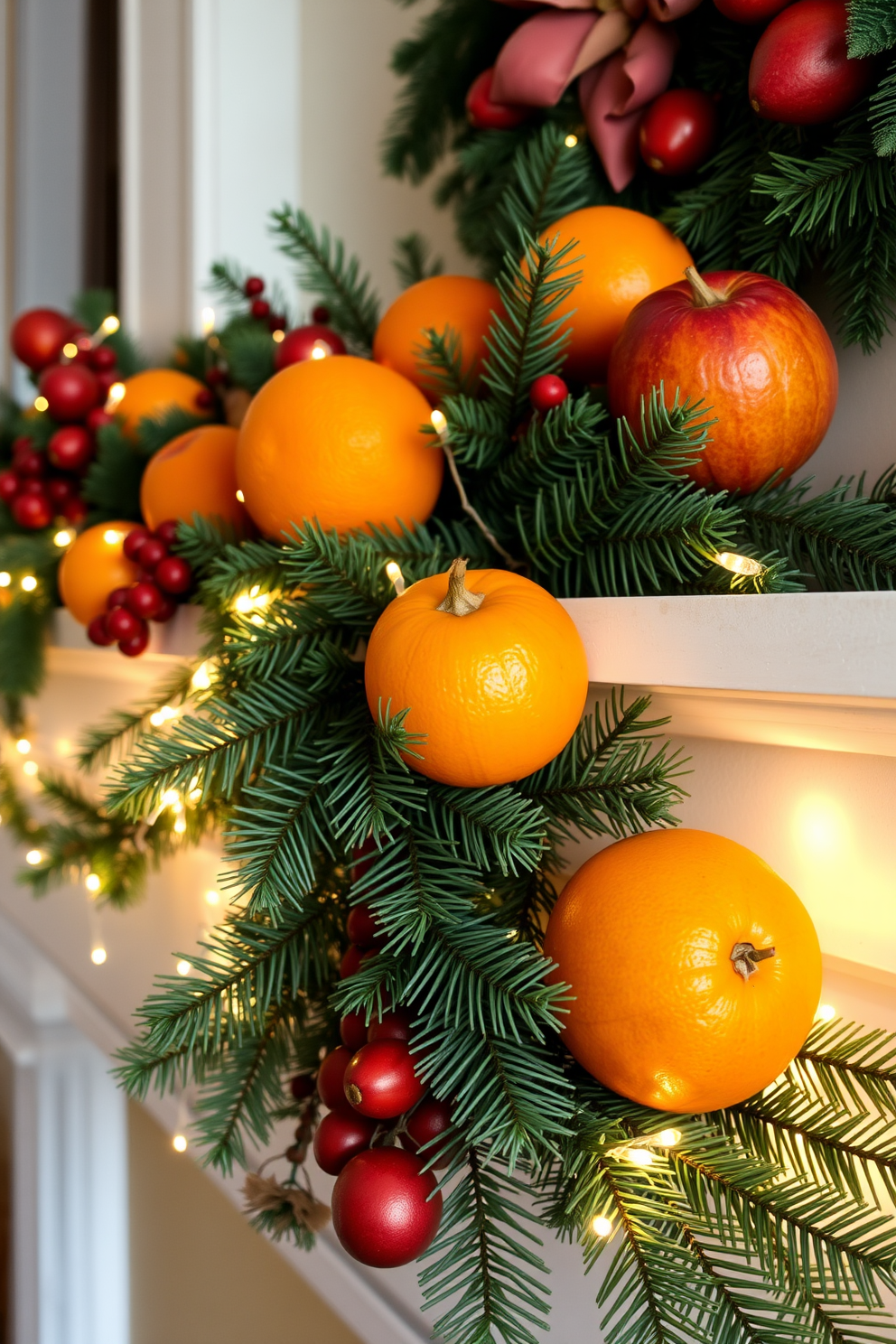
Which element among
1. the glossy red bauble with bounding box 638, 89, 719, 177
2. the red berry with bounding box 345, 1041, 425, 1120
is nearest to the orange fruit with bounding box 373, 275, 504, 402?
the glossy red bauble with bounding box 638, 89, 719, 177

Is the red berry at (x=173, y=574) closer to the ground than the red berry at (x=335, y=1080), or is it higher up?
higher up

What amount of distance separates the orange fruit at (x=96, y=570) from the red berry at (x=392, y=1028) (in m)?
0.35

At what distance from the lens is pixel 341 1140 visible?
0.35 m

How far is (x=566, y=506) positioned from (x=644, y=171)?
0.78 ft

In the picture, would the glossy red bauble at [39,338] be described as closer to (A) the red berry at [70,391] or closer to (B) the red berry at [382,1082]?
(A) the red berry at [70,391]

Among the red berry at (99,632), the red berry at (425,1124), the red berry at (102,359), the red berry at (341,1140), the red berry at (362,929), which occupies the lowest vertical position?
the red berry at (341,1140)

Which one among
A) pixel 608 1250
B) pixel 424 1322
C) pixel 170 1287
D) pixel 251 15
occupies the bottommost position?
pixel 170 1287

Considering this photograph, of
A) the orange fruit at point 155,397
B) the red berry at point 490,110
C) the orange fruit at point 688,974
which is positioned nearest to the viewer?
the orange fruit at point 688,974

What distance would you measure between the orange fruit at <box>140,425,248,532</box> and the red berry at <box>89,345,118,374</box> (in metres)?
0.28

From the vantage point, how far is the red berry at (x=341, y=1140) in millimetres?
354

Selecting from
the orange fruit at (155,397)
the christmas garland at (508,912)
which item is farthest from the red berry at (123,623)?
the orange fruit at (155,397)

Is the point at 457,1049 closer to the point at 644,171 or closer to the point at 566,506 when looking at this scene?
the point at 566,506

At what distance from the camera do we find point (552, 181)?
19.6 inches

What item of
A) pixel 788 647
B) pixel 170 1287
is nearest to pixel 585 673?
pixel 788 647
